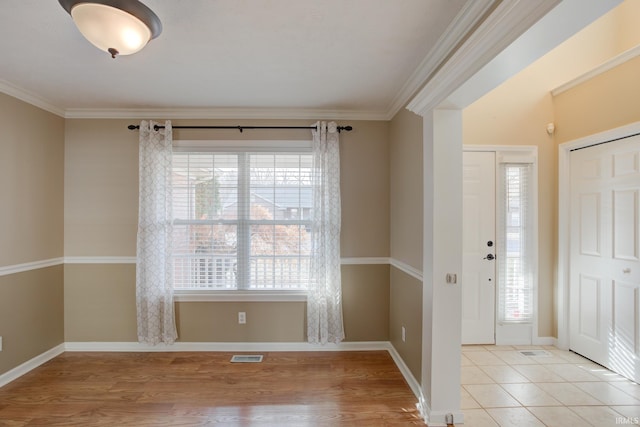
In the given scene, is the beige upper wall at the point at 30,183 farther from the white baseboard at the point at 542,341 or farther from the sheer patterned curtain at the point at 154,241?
the white baseboard at the point at 542,341

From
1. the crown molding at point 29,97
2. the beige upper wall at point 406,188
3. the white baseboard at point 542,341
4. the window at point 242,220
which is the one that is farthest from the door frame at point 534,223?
the crown molding at point 29,97

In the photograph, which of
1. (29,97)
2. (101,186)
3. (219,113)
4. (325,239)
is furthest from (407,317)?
(29,97)

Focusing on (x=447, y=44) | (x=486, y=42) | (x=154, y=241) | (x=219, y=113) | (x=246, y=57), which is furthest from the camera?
(x=219, y=113)

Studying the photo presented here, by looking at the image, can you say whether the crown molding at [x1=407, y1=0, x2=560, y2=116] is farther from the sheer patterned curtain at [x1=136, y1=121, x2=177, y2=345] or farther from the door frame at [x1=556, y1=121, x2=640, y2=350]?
the sheer patterned curtain at [x1=136, y1=121, x2=177, y2=345]

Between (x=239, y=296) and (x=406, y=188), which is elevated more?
(x=406, y=188)

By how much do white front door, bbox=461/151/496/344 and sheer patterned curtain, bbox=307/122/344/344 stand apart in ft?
4.76

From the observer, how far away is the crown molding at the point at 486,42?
1277 mm

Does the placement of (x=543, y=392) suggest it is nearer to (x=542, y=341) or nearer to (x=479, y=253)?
(x=542, y=341)

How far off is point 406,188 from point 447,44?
121 centimetres

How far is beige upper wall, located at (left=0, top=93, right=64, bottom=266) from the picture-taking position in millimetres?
2756

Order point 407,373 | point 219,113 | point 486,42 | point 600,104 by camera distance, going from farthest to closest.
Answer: point 219,113, point 600,104, point 407,373, point 486,42

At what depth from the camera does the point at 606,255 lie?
119 inches

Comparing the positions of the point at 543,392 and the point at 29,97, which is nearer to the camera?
the point at 543,392

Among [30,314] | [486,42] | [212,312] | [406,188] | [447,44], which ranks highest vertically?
[447,44]
